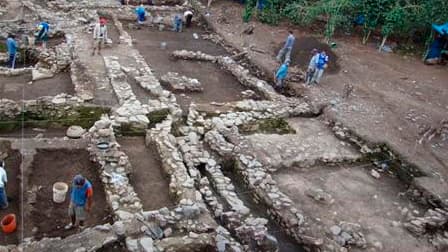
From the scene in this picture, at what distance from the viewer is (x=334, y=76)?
1656 centimetres

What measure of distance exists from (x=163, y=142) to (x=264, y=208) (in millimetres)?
2913

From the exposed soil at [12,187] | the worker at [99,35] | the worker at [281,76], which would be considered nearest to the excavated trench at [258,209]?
the exposed soil at [12,187]

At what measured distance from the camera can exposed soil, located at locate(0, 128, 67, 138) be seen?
11414 mm

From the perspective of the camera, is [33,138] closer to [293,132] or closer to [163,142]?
[163,142]

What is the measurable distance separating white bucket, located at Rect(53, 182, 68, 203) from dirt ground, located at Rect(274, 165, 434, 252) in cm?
485

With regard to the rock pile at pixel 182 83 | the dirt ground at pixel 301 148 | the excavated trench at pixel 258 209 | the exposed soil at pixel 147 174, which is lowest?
the excavated trench at pixel 258 209

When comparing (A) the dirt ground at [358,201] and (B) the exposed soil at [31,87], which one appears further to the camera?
(B) the exposed soil at [31,87]

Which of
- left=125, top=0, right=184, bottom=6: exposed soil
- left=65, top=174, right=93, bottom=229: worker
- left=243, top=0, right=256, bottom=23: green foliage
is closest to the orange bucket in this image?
left=65, top=174, right=93, bottom=229: worker

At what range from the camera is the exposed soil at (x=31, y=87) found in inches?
509

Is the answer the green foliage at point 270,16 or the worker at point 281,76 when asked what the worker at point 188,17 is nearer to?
the green foliage at point 270,16

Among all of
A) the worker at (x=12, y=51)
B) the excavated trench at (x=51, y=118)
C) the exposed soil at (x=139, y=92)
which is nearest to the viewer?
the excavated trench at (x=51, y=118)

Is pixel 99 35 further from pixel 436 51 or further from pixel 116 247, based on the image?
pixel 436 51

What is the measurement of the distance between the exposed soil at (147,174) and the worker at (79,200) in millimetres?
1304

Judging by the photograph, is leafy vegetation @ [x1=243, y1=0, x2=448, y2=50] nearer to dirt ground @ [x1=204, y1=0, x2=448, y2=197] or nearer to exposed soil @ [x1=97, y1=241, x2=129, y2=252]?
dirt ground @ [x1=204, y1=0, x2=448, y2=197]
